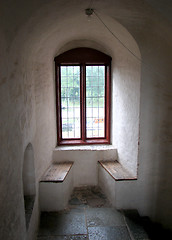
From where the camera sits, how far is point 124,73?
437cm

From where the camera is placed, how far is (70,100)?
207 inches

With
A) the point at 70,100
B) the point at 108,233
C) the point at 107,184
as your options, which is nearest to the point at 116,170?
the point at 107,184

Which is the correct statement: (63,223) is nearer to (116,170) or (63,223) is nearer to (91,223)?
(91,223)

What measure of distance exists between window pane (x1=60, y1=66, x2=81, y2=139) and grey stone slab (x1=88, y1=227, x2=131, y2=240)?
2.22 m

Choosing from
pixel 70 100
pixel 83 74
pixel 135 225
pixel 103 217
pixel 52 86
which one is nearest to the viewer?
pixel 135 225

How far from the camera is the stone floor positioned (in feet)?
11.8

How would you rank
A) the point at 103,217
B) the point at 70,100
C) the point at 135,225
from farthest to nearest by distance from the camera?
the point at 70,100
the point at 103,217
the point at 135,225

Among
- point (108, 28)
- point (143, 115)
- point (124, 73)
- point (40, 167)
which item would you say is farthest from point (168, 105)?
point (40, 167)

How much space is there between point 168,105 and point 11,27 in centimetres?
256

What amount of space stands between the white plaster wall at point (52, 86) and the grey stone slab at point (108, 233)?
2.04 ft

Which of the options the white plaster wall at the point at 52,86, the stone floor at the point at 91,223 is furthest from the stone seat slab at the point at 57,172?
the stone floor at the point at 91,223

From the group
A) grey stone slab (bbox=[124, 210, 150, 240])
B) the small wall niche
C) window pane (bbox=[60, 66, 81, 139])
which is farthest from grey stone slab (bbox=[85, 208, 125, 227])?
window pane (bbox=[60, 66, 81, 139])

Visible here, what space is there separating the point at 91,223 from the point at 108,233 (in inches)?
13.5

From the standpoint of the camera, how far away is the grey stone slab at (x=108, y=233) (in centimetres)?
358
